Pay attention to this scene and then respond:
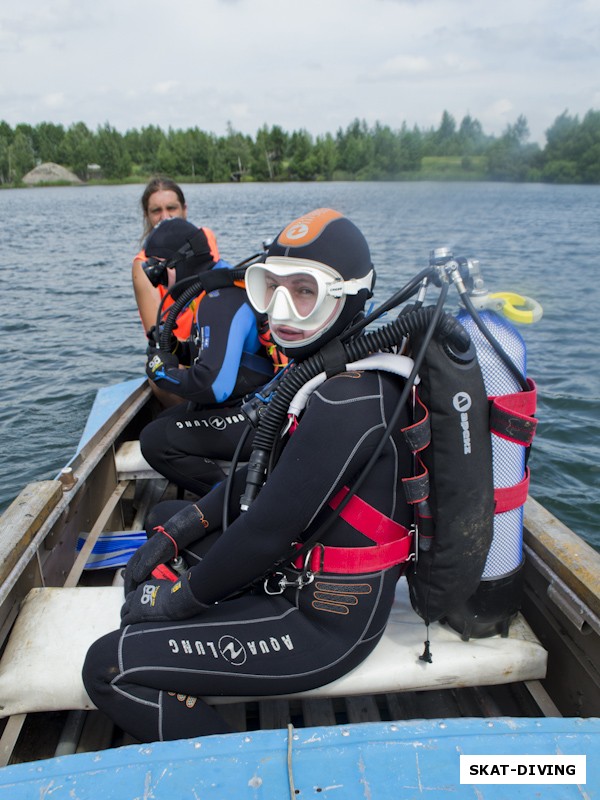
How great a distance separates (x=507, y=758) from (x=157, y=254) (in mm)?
3295

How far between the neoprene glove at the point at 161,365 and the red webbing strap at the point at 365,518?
1882 mm

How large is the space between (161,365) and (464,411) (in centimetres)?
231

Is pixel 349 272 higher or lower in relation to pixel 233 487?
higher

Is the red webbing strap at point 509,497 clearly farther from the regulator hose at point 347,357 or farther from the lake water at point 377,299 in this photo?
the lake water at point 377,299

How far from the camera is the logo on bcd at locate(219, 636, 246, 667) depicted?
188 cm

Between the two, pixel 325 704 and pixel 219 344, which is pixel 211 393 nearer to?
pixel 219 344

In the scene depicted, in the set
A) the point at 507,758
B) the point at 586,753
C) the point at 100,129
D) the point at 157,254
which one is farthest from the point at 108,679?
the point at 100,129

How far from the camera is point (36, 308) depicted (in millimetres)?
13398

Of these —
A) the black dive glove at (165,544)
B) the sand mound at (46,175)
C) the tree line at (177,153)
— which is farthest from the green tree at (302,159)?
the black dive glove at (165,544)

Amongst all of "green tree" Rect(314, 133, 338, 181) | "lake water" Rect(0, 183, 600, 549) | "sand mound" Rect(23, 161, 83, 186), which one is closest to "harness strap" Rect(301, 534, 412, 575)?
"lake water" Rect(0, 183, 600, 549)

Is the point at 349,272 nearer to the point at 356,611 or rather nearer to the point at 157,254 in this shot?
the point at 356,611

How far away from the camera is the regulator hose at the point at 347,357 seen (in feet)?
5.62

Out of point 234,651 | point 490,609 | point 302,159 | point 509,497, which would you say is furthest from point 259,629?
point 302,159

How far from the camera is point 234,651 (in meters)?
1.88
